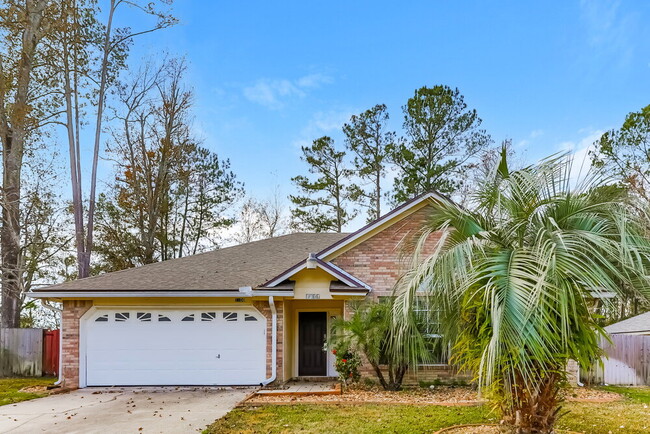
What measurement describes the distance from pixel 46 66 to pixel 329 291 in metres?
14.9

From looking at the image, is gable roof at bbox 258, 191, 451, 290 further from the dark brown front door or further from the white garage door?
the dark brown front door

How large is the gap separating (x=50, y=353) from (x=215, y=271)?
651 centimetres

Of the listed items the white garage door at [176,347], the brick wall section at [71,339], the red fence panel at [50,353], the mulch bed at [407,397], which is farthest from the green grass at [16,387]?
the mulch bed at [407,397]

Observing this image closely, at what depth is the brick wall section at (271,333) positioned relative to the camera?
1162 cm

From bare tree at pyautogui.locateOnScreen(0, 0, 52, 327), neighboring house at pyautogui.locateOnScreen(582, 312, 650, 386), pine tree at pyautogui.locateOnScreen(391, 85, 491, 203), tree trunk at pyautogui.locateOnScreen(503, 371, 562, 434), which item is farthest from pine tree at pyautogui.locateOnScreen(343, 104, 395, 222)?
tree trunk at pyautogui.locateOnScreen(503, 371, 562, 434)

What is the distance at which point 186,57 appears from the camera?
73.9 feet

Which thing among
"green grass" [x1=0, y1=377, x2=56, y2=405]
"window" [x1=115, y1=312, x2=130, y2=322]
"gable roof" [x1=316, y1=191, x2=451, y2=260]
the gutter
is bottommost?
"green grass" [x1=0, y1=377, x2=56, y2=405]

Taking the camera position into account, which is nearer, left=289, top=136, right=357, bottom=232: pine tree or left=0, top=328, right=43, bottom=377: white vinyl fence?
left=0, top=328, right=43, bottom=377: white vinyl fence

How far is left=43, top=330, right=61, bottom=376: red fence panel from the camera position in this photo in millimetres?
14688

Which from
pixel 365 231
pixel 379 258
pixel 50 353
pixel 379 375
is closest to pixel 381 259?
pixel 379 258

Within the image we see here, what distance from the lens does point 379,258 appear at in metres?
12.2

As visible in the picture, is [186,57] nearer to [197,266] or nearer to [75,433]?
[197,266]

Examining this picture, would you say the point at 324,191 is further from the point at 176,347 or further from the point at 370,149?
the point at 176,347

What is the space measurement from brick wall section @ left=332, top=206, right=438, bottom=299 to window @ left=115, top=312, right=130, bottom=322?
562cm
